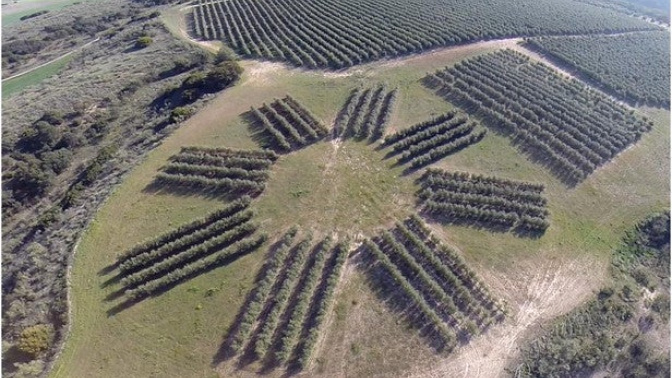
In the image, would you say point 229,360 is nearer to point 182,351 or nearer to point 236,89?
point 182,351

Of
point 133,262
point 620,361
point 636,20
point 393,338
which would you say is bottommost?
point 620,361

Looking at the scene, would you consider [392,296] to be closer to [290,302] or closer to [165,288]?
[290,302]

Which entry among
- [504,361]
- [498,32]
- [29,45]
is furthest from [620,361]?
[29,45]

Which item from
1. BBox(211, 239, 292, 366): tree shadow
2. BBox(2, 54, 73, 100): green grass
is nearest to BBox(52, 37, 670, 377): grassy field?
BBox(211, 239, 292, 366): tree shadow

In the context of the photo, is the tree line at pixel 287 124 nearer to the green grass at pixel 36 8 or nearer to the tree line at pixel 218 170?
the tree line at pixel 218 170

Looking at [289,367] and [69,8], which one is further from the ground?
[69,8]

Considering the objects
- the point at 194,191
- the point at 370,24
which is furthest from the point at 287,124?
the point at 370,24
